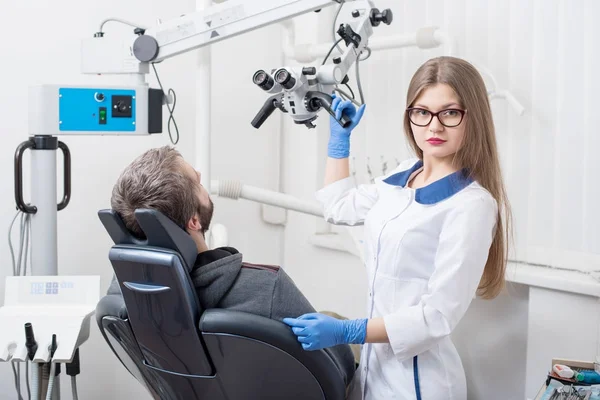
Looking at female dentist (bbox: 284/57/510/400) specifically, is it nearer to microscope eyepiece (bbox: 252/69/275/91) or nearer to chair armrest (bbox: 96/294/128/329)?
microscope eyepiece (bbox: 252/69/275/91)

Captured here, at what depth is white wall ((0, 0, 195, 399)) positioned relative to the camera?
2.45m

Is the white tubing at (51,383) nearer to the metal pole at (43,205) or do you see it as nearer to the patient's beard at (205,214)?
the metal pole at (43,205)

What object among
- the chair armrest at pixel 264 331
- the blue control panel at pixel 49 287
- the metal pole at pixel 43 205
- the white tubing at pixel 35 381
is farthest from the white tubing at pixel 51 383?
the chair armrest at pixel 264 331

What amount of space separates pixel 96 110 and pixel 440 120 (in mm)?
1109

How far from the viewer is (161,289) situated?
1.21m

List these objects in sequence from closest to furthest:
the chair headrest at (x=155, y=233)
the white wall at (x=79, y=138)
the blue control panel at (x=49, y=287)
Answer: the chair headrest at (x=155, y=233) < the blue control panel at (x=49, y=287) < the white wall at (x=79, y=138)

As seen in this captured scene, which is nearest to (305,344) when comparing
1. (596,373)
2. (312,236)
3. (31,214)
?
(596,373)

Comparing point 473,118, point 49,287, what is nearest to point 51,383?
point 49,287

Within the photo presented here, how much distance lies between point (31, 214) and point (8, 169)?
16.8 inches

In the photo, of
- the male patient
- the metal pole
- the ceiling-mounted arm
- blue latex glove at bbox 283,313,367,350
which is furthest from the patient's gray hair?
the metal pole

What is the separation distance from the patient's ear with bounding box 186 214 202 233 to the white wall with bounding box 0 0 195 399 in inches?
51.5

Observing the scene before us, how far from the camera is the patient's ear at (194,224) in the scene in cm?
141

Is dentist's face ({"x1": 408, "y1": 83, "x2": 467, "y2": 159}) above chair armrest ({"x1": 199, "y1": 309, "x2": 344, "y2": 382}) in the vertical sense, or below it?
above

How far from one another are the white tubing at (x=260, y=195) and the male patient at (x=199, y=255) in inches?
44.0
